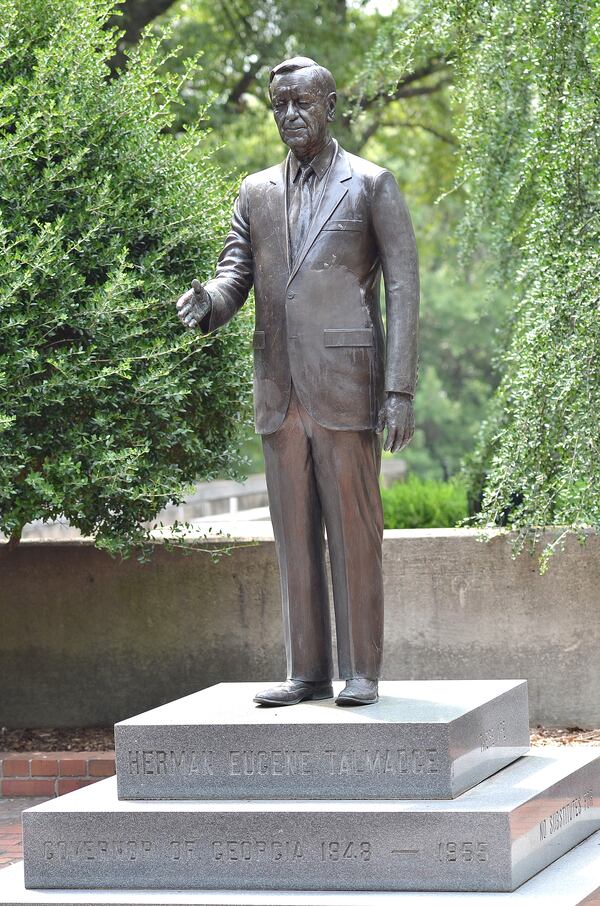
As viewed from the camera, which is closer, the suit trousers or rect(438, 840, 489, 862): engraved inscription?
rect(438, 840, 489, 862): engraved inscription

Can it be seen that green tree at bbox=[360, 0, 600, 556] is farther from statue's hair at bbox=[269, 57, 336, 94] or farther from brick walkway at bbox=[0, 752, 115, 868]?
brick walkway at bbox=[0, 752, 115, 868]

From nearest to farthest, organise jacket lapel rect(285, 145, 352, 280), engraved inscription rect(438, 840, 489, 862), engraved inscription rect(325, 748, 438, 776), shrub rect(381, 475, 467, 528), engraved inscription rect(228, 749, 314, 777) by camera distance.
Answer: engraved inscription rect(438, 840, 489, 862), engraved inscription rect(325, 748, 438, 776), engraved inscription rect(228, 749, 314, 777), jacket lapel rect(285, 145, 352, 280), shrub rect(381, 475, 467, 528)

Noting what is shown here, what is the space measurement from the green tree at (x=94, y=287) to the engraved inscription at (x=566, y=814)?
9.07 feet

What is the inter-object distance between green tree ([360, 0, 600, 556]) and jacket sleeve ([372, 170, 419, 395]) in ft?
5.85

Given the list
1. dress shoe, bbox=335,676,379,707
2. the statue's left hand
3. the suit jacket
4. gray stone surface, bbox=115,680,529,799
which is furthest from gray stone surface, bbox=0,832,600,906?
the suit jacket

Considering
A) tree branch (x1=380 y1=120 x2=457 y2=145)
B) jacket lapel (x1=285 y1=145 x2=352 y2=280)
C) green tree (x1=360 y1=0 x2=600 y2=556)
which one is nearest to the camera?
jacket lapel (x1=285 y1=145 x2=352 y2=280)

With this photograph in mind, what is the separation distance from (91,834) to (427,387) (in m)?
36.3

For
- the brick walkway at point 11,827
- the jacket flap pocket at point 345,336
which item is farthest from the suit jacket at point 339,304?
the brick walkway at point 11,827

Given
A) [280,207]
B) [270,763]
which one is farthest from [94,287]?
[270,763]

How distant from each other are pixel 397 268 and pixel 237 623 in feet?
10.9

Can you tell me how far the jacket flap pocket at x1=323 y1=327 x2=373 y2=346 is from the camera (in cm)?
555

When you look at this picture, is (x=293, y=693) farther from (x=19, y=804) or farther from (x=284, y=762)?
(x=19, y=804)

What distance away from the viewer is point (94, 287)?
7566mm

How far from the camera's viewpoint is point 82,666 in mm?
8555
